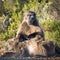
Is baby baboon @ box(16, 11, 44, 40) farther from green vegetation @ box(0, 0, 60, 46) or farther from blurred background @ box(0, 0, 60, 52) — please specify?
blurred background @ box(0, 0, 60, 52)

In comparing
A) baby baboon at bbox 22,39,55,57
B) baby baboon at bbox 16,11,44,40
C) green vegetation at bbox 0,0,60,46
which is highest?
green vegetation at bbox 0,0,60,46

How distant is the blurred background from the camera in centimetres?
1802

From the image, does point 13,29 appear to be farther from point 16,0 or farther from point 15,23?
point 16,0

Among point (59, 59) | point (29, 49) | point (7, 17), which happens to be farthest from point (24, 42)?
point (7, 17)

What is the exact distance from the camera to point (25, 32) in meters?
8.41

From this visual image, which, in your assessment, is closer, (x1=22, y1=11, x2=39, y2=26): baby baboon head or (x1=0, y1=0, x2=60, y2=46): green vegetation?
(x1=22, y1=11, x2=39, y2=26): baby baboon head

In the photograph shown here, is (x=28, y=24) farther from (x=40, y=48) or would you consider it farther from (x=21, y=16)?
(x=21, y=16)

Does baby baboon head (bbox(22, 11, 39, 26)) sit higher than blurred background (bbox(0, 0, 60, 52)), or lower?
lower

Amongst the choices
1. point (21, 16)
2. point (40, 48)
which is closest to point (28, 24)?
point (40, 48)

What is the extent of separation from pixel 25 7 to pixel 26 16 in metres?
11.8

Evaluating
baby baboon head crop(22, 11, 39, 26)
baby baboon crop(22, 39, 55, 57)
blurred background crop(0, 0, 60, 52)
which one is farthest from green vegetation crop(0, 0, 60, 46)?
baby baboon crop(22, 39, 55, 57)

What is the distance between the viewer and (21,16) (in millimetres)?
20344

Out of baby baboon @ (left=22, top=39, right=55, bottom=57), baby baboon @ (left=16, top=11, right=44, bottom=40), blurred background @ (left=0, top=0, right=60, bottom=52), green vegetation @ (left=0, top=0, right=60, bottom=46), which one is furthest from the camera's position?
blurred background @ (left=0, top=0, right=60, bottom=52)

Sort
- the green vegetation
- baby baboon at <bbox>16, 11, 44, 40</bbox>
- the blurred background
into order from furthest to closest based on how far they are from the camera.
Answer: the blurred background < the green vegetation < baby baboon at <bbox>16, 11, 44, 40</bbox>
